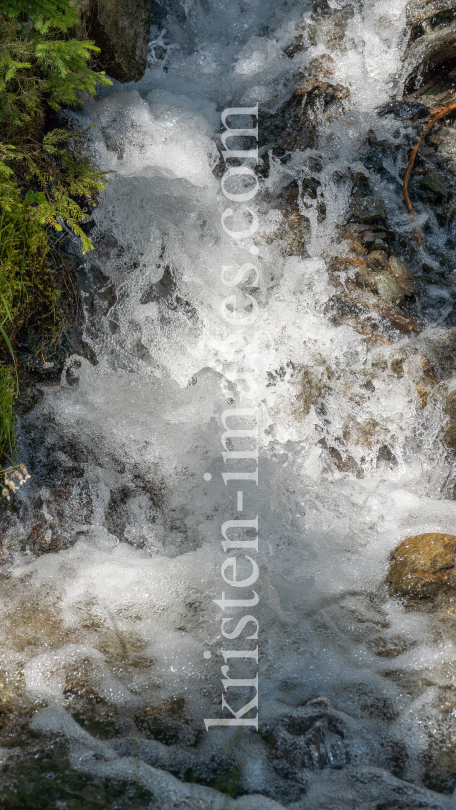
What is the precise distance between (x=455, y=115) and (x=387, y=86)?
642mm

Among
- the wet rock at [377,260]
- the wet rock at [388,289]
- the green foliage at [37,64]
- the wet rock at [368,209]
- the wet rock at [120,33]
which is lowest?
the wet rock at [388,289]

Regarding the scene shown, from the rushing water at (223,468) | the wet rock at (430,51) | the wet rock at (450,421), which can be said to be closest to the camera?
the rushing water at (223,468)

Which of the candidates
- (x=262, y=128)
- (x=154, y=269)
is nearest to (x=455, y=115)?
(x=262, y=128)

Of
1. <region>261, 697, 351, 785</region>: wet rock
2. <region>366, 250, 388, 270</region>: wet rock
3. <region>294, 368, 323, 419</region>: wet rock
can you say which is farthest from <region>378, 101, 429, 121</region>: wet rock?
<region>261, 697, 351, 785</region>: wet rock

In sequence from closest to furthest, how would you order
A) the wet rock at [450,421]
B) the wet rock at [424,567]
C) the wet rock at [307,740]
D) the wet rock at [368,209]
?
the wet rock at [307,740], the wet rock at [424,567], the wet rock at [450,421], the wet rock at [368,209]

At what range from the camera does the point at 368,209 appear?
4.24 meters

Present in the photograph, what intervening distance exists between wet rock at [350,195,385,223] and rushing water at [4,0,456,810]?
0.07 meters

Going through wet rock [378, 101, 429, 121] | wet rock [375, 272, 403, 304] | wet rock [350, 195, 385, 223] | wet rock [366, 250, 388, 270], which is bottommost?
wet rock [375, 272, 403, 304]

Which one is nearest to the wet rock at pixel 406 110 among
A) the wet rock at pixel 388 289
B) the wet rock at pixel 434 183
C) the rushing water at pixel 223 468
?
the rushing water at pixel 223 468

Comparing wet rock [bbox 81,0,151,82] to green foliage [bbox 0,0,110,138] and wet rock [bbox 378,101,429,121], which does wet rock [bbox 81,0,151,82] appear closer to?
green foliage [bbox 0,0,110,138]

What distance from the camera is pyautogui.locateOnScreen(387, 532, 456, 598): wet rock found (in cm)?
326

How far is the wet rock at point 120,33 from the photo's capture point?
3875 mm

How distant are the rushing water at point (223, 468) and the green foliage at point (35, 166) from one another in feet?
1.15

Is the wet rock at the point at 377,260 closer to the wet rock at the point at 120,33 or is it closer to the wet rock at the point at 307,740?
the wet rock at the point at 120,33
